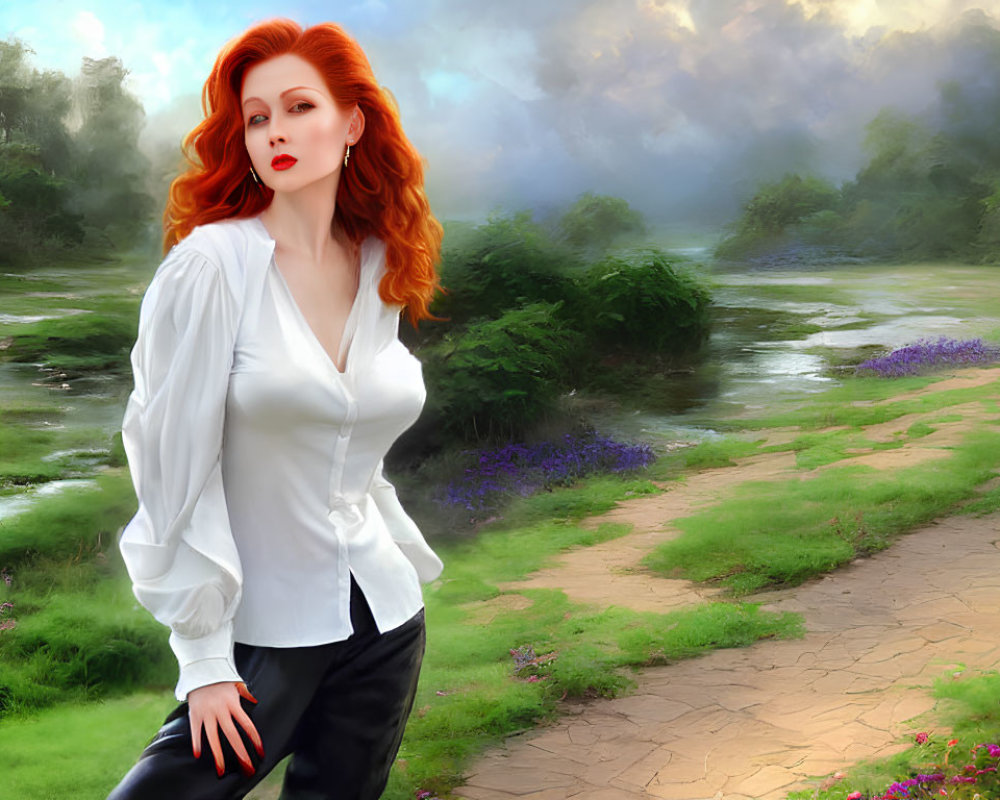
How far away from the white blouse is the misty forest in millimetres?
1984

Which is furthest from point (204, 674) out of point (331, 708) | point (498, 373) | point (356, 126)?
point (498, 373)

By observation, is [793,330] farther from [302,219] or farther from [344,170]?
[302,219]

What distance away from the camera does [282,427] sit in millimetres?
1346

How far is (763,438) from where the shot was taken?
6.53 meters

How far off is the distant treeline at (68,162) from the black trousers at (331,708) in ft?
16.8

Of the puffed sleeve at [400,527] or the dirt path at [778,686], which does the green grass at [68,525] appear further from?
the puffed sleeve at [400,527]

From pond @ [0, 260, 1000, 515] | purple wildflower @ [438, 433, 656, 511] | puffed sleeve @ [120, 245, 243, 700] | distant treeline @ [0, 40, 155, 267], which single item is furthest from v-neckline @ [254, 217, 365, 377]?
pond @ [0, 260, 1000, 515]

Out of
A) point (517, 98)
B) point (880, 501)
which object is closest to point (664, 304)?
point (517, 98)

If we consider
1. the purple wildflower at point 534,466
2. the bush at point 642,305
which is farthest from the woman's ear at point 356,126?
Result: the bush at point 642,305

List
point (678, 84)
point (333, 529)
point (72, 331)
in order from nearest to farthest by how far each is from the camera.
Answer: point (333, 529) < point (72, 331) < point (678, 84)

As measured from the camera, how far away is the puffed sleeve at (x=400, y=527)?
162 centimetres

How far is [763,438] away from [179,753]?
18.4ft

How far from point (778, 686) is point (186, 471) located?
2948 mm

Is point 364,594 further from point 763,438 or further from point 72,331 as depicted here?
point 763,438
